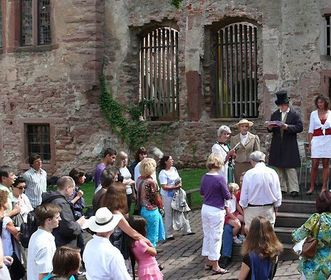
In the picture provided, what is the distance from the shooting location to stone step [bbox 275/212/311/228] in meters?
11.5

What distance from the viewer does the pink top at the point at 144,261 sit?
310 inches

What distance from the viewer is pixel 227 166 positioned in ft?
41.2

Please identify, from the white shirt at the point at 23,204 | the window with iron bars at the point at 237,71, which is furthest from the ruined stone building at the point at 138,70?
the white shirt at the point at 23,204

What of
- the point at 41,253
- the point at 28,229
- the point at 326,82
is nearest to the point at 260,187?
the point at 28,229

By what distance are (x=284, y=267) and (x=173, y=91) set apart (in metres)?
10.8

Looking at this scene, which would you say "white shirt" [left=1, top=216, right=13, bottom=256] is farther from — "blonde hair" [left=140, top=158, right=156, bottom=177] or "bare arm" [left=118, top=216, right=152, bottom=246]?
"blonde hair" [left=140, top=158, right=156, bottom=177]

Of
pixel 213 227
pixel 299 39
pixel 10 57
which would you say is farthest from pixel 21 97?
pixel 213 227

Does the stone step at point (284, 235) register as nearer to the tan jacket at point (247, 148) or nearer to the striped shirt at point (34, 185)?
the tan jacket at point (247, 148)

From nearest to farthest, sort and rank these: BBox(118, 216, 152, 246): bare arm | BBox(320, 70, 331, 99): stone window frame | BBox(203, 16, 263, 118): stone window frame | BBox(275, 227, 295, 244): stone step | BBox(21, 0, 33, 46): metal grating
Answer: BBox(118, 216, 152, 246): bare arm < BBox(275, 227, 295, 244): stone step < BBox(320, 70, 331, 99): stone window frame < BBox(203, 16, 263, 118): stone window frame < BBox(21, 0, 33, 46): metal grating

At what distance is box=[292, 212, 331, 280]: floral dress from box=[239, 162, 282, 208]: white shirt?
2.89 m

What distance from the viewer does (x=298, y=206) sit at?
468 inches

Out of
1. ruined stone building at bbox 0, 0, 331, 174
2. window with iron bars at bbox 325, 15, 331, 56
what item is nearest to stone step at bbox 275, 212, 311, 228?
ruined stone building at bbox 0, 0, 331, 174

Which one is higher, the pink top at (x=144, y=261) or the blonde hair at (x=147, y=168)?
the blonde hair at (x=147, y=168)

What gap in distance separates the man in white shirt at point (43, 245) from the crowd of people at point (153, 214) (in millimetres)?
11
